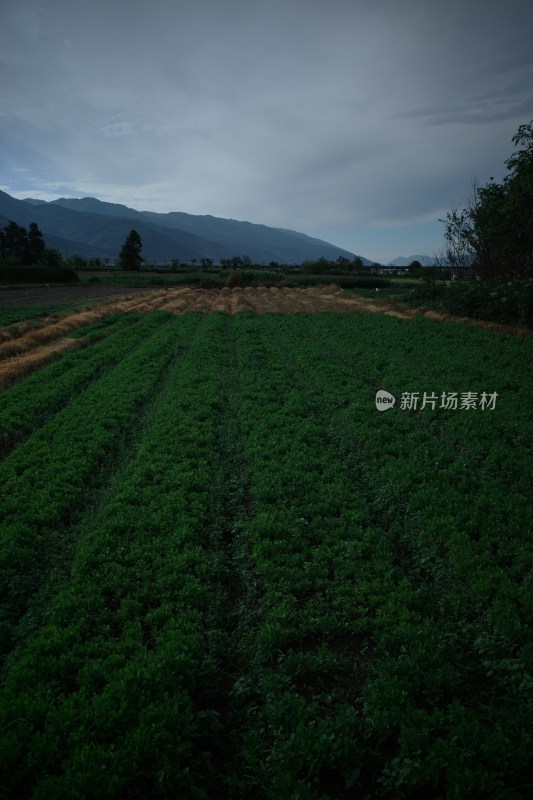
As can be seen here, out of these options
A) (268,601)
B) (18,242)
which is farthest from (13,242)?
(268,601)

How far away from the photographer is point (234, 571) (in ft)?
25.5

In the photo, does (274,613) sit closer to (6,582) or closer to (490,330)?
(6,582)

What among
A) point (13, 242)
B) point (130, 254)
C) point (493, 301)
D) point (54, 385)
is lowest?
point (54, 385)

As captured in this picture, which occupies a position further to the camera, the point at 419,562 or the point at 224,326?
the point at 224,326

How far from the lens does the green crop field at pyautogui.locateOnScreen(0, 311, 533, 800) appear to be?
15.2 ft

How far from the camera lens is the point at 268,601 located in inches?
270

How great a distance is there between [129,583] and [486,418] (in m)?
11.4

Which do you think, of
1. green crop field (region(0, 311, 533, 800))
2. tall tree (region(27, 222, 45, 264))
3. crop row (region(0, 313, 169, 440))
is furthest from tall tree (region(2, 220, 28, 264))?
green crop field (region(0, 311, 533, 800))

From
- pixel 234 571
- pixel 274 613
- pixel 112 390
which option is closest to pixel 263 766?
pixel 274 613

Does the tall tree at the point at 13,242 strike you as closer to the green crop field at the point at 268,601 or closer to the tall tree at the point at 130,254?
the tall tree at the point at 130,254

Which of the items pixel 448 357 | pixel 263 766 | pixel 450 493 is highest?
pixel 448 357

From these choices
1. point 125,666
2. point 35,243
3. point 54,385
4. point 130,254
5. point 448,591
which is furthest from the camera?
point 130,254

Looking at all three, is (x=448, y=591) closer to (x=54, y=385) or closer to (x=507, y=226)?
(x=54, y=385)

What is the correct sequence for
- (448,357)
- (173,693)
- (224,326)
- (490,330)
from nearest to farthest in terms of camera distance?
1. (173,693)
2. (448,357)
3. (490,330)
4. (224,326)
